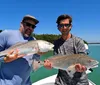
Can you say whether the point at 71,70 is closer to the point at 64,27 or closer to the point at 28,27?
the point at 64,27

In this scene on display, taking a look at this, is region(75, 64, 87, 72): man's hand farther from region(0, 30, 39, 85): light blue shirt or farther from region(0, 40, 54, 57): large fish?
region(0, 30, 39, 85): light blue shirt

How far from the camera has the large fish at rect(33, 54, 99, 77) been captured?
380 centimetres

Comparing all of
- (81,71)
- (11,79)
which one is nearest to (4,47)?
(11,79)

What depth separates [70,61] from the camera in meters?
3.85

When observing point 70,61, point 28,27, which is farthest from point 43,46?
point 70,61

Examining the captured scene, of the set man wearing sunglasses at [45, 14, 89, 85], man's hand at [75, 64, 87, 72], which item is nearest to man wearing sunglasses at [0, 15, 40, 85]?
man wearing sunglasses at [45, 14, 89, 85]

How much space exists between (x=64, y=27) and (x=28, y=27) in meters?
0.67

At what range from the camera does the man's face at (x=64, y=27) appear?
411 centimetres

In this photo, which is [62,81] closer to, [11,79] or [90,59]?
[90,59]

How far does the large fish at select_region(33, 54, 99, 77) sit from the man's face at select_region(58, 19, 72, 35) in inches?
19.2

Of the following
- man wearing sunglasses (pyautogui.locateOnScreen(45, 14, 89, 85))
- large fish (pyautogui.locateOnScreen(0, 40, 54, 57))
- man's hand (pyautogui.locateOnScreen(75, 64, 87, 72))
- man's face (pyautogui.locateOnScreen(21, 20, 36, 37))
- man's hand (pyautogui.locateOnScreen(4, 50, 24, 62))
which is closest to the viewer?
man's hand (pyautogui.locateOnScreen(4, 50, 24, 62))

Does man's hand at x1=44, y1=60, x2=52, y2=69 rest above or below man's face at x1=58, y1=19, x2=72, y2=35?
below

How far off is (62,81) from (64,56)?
1.68 feet

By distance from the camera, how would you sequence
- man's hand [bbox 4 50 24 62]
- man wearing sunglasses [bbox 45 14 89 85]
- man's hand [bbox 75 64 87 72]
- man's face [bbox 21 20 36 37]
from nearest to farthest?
man's hand [bbox 4 50 24 62]
man's hand [bbox 75 64 87 72]
man's face [bbox 21 20 36 37]
man wearing sunglasses [bbox 45 14 89 85]
